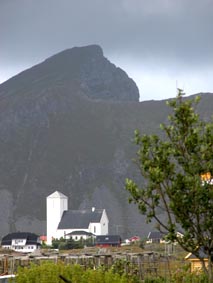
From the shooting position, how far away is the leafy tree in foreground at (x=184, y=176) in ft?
69.9

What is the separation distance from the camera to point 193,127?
21.8 m

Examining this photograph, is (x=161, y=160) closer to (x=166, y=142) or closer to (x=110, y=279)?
(x=166, y=142)

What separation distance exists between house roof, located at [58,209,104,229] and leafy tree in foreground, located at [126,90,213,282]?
13566cm

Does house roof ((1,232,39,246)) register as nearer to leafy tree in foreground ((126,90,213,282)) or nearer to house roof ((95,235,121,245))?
house roof ((95,235,121,245))

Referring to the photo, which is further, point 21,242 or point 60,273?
point 21,242

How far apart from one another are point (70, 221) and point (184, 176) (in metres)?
141

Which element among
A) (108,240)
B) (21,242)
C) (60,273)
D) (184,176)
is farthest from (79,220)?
(184,176)

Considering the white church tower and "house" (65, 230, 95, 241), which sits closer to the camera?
"house" (65, 230, 95, 241)

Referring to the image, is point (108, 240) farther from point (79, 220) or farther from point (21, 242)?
point (79, 220)

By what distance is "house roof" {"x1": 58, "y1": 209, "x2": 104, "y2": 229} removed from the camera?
158438 mm

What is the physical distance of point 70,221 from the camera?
161 m

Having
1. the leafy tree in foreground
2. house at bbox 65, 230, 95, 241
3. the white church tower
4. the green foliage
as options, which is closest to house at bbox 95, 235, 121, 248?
house at bbox 65, 230, 95, 241

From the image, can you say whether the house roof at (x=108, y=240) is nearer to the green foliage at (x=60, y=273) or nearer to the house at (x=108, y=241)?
the house at (x=108, y=241)

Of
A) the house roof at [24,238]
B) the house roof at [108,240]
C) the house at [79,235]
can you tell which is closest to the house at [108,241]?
the house roof at [108,240]
